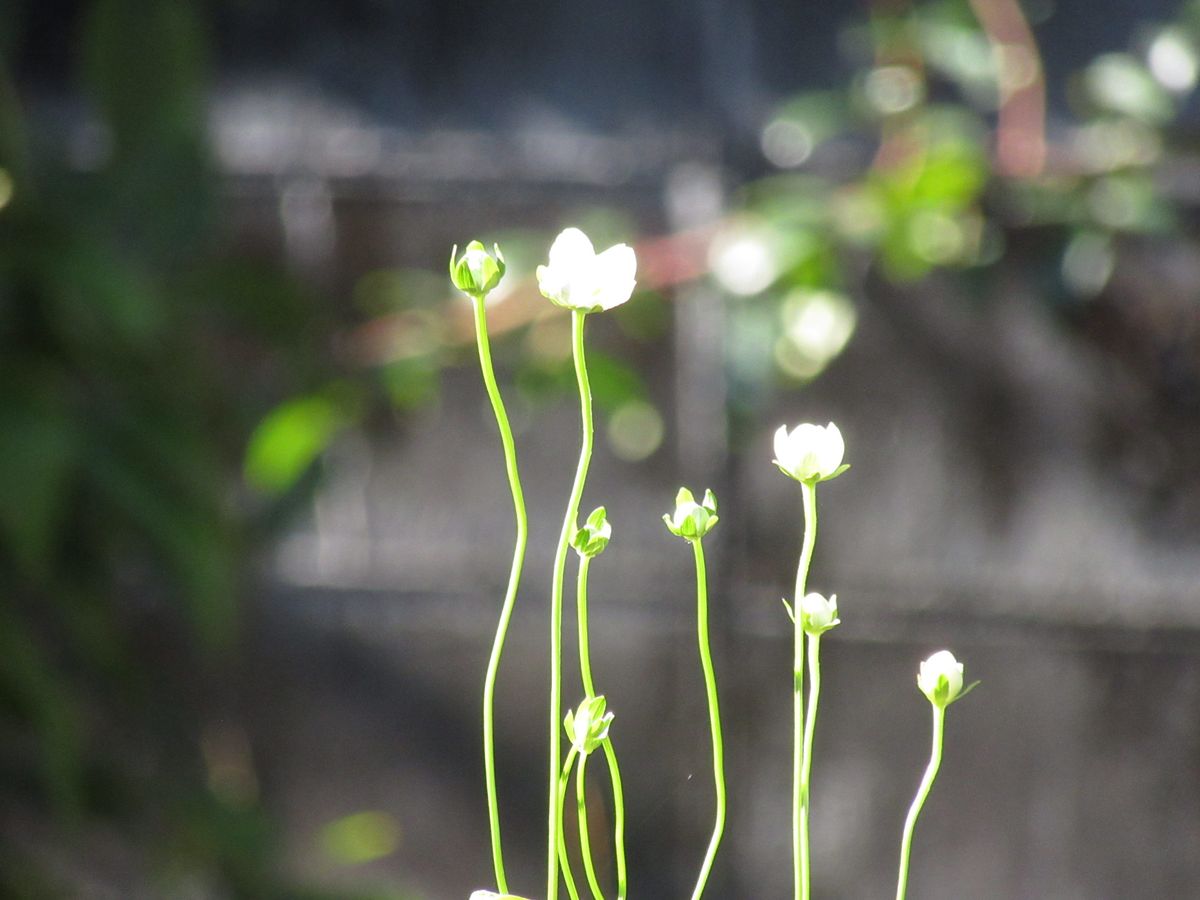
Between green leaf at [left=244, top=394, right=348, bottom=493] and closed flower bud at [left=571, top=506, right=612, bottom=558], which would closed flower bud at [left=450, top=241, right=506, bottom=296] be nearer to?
closed flower bud at [left=571, top=506, right=612, bottom=558]

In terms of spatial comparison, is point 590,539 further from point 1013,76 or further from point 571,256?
point 1013,76

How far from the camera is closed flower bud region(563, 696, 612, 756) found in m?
0.23

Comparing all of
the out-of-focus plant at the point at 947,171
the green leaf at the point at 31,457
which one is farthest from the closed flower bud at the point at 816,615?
the out-of-focus plant at the point at 947,171

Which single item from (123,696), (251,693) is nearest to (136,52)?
(123,696)

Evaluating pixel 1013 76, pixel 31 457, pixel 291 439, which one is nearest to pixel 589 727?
pixel 31 457

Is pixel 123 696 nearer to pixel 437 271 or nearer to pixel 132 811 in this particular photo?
pixel 132 811

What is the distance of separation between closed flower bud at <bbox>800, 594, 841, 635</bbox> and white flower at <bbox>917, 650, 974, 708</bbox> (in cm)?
2

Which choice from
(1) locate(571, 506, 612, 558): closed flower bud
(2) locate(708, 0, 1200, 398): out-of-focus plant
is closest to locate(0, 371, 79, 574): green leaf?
(2) locate(708, 0, 1200, 398): out-of-focus plant

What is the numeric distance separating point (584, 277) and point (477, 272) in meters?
0.02

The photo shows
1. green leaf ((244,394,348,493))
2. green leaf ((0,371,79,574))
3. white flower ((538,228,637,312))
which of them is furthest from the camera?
green leaf ((244,394,348,493))

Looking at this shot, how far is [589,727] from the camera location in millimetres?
236

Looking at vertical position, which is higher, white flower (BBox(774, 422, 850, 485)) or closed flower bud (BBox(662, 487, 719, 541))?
white flower (BBox(774, 422, 850, 485))

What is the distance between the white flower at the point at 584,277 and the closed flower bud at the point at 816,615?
0.19 feet

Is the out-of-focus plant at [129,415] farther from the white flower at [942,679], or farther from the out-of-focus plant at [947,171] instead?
the white flower at [942,679]
